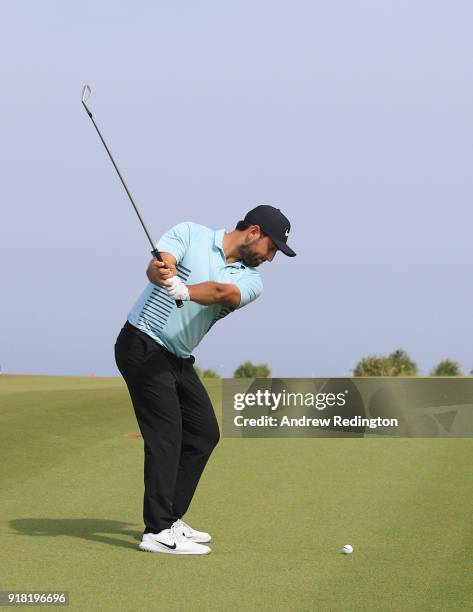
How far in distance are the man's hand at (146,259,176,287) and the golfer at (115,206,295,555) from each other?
0.16 m

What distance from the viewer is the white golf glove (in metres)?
8.06

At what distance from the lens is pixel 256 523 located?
977 centimetres

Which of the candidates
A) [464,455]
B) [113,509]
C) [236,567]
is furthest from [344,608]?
[464,455]

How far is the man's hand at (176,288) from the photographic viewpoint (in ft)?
26.5

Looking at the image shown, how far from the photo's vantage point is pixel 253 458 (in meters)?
13.9

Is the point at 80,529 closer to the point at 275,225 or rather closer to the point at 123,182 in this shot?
the point at 123,182

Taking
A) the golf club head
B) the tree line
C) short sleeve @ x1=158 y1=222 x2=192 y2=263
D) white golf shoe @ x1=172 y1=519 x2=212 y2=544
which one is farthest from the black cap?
the tree line

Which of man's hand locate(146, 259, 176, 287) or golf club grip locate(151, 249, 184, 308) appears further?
golf club grip locate(151, 249, 184, 308)

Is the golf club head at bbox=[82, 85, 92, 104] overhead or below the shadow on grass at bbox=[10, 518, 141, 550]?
overhead

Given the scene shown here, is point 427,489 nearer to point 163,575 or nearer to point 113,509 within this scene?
point 113,509

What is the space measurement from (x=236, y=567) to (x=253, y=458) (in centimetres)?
594

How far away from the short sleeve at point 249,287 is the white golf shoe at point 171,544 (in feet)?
6.26

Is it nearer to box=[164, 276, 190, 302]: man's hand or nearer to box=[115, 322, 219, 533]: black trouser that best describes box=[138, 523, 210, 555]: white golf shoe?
box=[115, 322, 219, 533]: black trouser

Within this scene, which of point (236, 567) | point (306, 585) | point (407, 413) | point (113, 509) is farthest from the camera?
point (407, 413)
